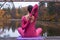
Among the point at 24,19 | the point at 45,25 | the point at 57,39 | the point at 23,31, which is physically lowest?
the point at 57,39

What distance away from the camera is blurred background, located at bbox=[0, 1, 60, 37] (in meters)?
4.19

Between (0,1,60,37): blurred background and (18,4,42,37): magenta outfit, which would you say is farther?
(0,1,60,37): blurred background

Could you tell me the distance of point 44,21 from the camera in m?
4.28

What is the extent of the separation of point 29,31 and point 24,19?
0.60ft

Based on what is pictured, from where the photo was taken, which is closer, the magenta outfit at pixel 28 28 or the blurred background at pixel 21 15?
the magenta outfit at pixel 28 28

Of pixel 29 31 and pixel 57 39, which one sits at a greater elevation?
pixel 29 31

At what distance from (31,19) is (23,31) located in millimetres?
200

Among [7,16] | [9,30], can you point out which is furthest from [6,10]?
[9,30]

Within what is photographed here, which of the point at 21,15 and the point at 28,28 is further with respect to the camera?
the point at 21,15

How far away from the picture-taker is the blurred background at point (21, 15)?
419 cm

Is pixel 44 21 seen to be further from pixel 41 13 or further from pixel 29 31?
pixel 29 31

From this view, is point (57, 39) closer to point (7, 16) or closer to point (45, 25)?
point (45, 25)

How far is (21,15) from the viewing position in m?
4.18

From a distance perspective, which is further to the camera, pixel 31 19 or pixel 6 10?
pixel 6 10
